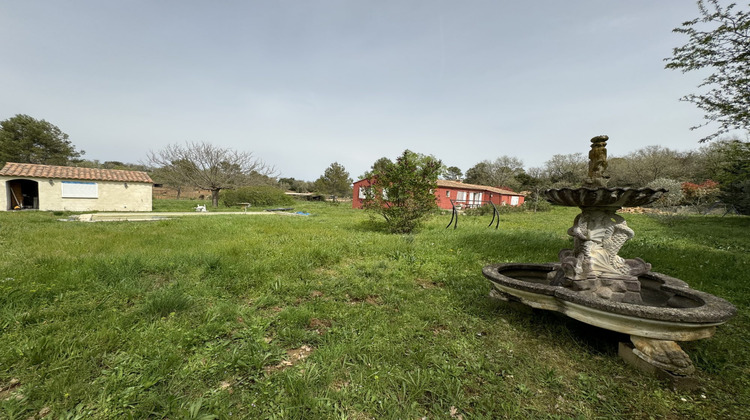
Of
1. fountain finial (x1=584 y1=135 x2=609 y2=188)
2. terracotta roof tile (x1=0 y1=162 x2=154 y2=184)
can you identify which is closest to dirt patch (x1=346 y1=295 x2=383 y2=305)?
fountain finial (x1=584 y1=135 x2=609 y2=188)

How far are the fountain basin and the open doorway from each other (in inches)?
930

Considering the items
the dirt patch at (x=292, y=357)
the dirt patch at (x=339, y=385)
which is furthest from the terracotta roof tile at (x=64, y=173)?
the dirt patch at (x=339, y=385)

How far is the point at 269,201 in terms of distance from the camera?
23938 mm

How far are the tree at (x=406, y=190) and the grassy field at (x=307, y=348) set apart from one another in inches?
169

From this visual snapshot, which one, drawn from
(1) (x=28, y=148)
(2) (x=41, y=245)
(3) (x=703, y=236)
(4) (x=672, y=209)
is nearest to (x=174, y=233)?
(2) (x=41, y=245)

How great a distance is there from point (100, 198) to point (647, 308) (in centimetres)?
2256

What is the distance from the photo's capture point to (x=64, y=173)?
1509 centimetres

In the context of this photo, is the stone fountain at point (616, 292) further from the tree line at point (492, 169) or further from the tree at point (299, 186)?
the tree at point (299, 186)

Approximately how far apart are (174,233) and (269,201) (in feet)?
55.5

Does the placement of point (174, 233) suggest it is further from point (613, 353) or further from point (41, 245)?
point (613, 353)

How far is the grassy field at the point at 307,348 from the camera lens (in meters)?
1.81

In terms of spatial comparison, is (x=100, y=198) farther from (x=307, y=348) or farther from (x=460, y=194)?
(x=460, y=194)

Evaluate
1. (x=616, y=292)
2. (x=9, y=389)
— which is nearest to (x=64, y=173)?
(x=9, y=389)

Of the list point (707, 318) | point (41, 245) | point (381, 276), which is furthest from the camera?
point (41, 245)
